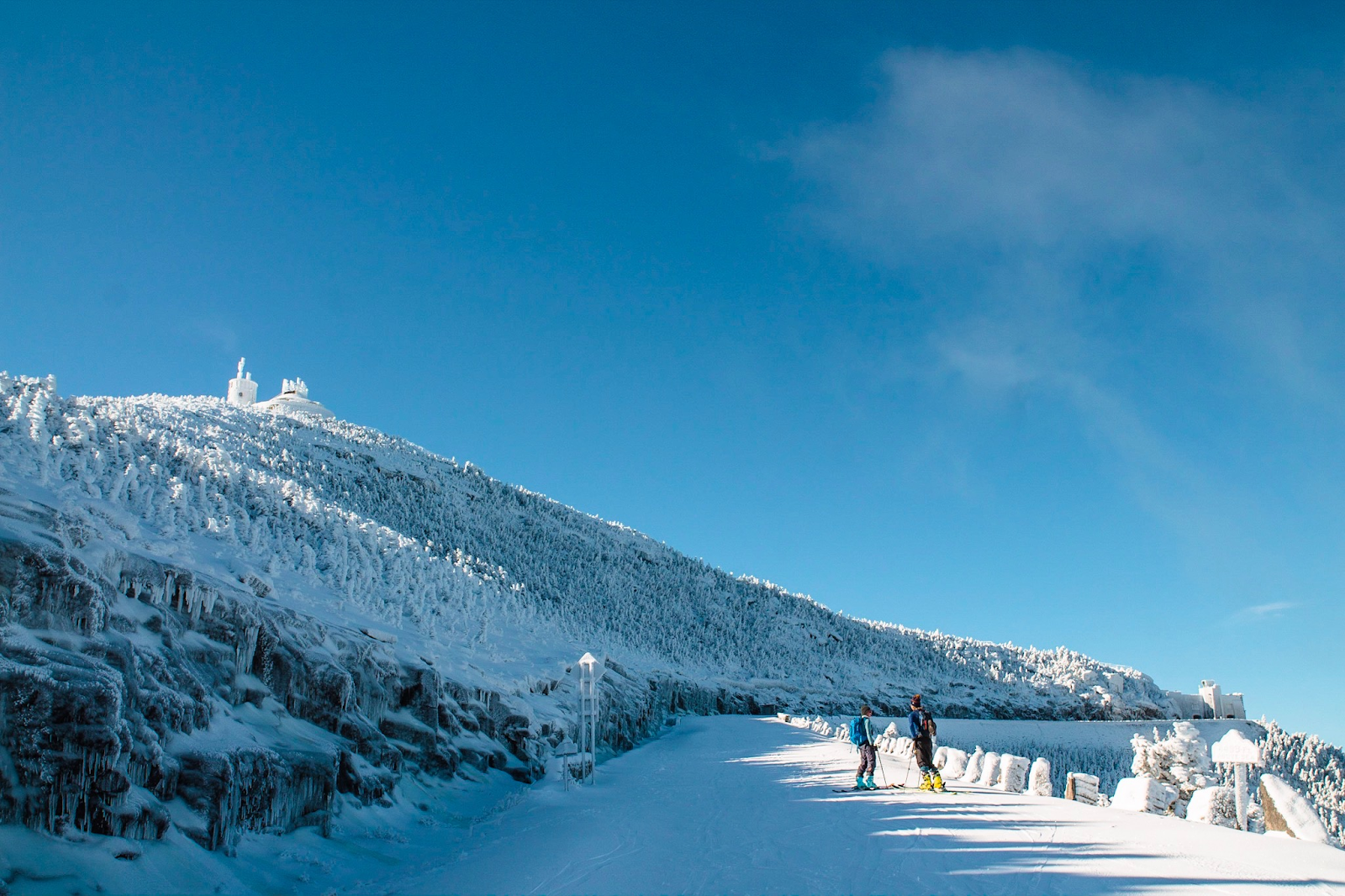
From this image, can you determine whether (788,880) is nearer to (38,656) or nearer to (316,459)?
(38,656)

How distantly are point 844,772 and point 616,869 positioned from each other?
34.8 feet

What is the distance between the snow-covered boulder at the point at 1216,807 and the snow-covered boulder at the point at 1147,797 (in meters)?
0.52

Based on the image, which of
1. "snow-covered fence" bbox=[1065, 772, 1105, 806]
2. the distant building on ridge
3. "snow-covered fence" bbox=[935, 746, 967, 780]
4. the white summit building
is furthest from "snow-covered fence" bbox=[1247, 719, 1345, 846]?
the white summit building

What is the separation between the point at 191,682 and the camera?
10797 mm

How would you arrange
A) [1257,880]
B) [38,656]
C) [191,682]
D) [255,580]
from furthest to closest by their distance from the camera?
[255,580] → [191,682] → [38,656] → [1257,880]

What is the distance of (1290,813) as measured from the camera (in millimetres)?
9914

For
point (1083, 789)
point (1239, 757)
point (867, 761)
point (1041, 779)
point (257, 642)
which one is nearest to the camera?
point (1239, 757)

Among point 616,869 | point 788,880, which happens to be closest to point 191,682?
point 616,869

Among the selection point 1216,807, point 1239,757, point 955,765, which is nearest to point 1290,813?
point 1239,757

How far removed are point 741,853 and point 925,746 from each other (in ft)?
19.4

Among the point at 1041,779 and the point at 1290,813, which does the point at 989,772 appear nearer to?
the point at 1041,779

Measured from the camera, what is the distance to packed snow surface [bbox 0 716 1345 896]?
7.57 m

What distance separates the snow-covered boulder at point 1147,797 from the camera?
11.8m

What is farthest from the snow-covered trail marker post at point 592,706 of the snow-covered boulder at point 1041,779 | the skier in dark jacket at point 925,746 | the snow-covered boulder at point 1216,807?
the snow-covered boulder at point 1216,807
